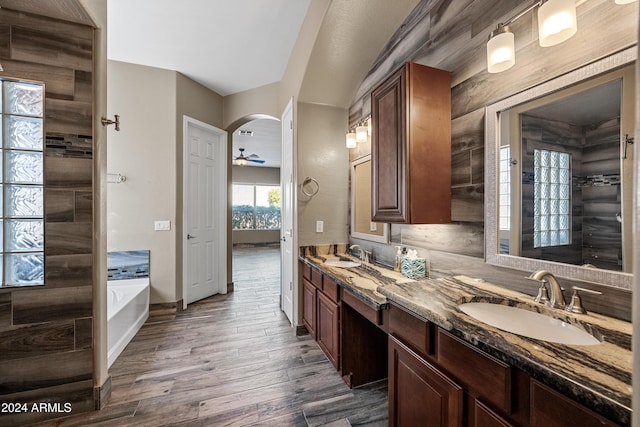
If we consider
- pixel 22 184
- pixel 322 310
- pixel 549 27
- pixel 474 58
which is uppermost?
pixel 474 58

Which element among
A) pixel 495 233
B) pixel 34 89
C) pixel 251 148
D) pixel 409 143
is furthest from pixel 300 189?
pixel 251 148

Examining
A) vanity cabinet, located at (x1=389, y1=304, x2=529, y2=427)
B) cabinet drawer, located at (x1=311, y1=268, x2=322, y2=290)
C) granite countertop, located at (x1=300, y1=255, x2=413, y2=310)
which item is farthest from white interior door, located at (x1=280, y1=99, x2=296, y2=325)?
vanity cabinet, located at (x1=389, y1=304, x2=529, y2=427)

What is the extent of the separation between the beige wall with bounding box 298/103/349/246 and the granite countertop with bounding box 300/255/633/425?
1433mm

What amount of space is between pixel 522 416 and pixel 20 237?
8.81 ft

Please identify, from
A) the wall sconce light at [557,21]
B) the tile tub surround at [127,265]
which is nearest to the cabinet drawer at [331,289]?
the wall sconce light at [557,21]

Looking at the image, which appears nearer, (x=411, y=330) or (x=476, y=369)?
(x=476, y=369)

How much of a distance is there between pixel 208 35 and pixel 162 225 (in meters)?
2.22

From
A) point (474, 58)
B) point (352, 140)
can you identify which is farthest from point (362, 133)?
point (474, 58)

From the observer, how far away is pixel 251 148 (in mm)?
7098

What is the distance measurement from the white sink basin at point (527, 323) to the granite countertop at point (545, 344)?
0.08 ft

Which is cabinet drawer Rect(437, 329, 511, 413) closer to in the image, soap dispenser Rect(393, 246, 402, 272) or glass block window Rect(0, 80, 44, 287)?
soap dispenser Rect(393, 246, 402, 272)

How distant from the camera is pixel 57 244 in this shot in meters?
1.68

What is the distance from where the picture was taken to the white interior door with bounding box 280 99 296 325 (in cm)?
291

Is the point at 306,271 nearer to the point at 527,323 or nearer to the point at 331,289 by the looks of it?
the point at 331,289
